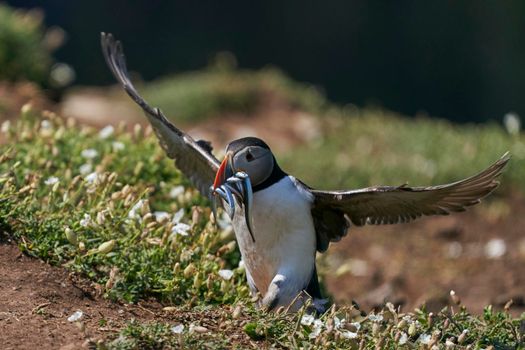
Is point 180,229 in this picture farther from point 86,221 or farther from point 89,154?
point 89,154

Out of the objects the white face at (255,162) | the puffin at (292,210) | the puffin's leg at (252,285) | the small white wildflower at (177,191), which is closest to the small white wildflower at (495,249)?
the small white wildflower at (177,191)

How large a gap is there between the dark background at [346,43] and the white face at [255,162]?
1283cm

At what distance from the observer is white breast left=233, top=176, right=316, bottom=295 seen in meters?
5.13

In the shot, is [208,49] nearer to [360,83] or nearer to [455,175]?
[360,83]

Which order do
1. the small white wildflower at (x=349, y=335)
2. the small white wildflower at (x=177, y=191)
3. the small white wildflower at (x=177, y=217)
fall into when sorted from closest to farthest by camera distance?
the small white wildflower at (x=349, y=335) < the small white wildflower at (x=177, y=217) < the small white wildflower at (x=177, y=191)

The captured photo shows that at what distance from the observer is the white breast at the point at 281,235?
513 centimetres

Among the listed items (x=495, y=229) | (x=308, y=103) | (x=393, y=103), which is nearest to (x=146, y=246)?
(x=495, y=229)

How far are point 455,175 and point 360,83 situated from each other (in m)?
9.83

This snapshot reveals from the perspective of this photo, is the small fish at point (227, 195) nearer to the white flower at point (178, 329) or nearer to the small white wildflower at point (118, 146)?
the white flower at point (178, 329)

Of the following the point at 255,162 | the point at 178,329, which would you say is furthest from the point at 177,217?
the point at 178,329

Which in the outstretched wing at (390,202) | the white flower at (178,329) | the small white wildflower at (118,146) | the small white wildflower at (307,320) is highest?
the outstretched wing at (390,202)

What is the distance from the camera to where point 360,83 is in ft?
65.8

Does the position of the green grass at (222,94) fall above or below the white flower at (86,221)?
below

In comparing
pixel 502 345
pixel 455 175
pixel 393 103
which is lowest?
pixel 393 103
